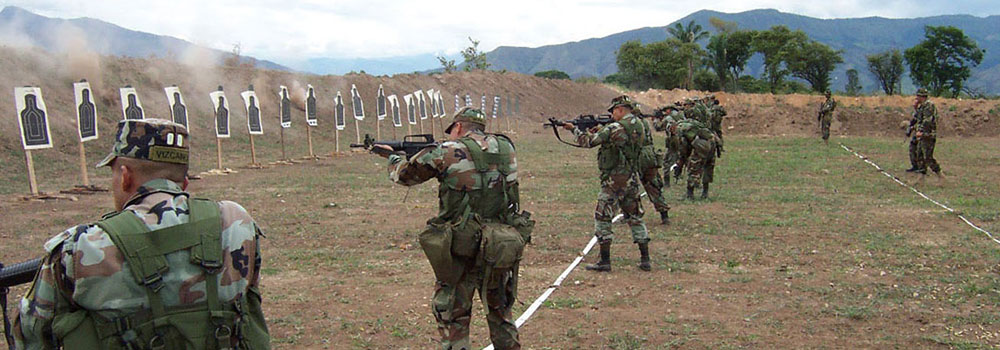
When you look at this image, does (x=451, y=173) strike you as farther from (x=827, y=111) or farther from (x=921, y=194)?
(x=827, y=111)

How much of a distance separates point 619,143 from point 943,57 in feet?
187

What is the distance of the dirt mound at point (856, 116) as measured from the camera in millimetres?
32125

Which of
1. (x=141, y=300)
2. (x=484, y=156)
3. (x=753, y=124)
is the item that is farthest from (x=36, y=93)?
(x=753, y=124)

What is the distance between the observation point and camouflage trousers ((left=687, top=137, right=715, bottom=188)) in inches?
491

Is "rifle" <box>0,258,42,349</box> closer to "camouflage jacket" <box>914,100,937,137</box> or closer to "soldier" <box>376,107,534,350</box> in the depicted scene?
"soldier" <box>376,107,534,350</box>

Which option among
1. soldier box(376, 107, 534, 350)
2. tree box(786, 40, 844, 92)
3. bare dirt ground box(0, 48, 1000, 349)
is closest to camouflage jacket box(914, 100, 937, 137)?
bare dirt ground box(0, 48, 1000, 349)

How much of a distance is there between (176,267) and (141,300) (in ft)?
0.49

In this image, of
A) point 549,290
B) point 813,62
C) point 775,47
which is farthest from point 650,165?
point 813,62

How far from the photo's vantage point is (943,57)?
178 ft

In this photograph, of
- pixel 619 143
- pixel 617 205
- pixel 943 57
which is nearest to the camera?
pixel 619 143

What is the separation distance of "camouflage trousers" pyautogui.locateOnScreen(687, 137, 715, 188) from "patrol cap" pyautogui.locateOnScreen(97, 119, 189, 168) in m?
10.8

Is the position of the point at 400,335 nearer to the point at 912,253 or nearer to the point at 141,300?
the point at 141,300

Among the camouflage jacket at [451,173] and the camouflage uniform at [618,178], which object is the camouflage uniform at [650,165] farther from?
the camouflage jacket at [451,173]

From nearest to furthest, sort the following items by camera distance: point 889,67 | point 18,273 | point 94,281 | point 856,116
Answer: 1. point 94,281
2. point 18,273
3. point 856,116
4. point 889,67
